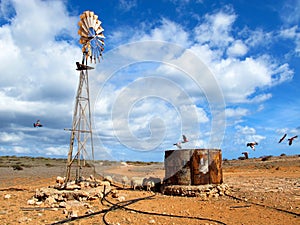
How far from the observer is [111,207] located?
31.1 feet

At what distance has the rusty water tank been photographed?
1198 centimetres

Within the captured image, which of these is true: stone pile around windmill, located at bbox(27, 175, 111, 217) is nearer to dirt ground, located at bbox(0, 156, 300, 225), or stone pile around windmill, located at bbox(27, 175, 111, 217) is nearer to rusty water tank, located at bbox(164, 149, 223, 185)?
dirt ground, located at bbox(0, 156, 300, 225)

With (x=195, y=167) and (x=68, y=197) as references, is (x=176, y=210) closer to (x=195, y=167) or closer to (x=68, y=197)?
(x=195, y=167)

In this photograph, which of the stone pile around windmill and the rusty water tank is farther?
the rusty water tank

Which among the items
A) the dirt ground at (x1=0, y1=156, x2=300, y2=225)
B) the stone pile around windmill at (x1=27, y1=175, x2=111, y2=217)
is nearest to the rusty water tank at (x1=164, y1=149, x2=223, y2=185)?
the dirt ground at (x1=0, y1=156, x2=300, y2=225)

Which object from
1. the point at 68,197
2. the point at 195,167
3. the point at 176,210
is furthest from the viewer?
the point at 195,167

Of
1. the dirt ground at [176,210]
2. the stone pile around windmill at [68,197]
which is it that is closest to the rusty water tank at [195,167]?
the dirt ground at [176,210]

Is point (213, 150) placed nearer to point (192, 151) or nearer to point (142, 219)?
point (192, 151)

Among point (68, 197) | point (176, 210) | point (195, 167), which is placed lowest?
point (176, 210)

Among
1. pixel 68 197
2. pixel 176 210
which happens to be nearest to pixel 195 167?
pixel 176 210

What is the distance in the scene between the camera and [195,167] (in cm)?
1200

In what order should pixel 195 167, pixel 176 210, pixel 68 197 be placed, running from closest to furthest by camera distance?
pixel 176 210 → pixel 68 197 → pixel 195 167

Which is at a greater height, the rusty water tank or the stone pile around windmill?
the rusty water tank

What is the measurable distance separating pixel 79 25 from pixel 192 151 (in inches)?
274
